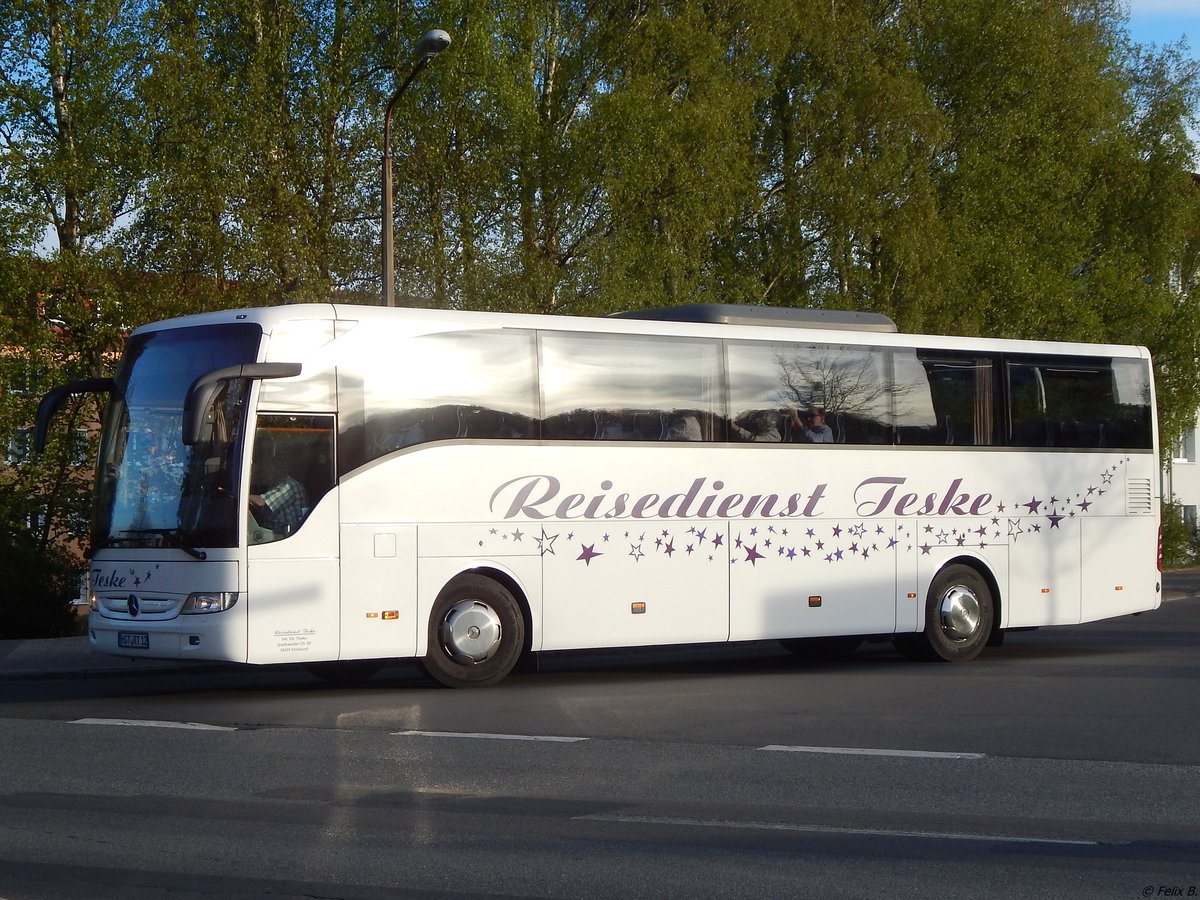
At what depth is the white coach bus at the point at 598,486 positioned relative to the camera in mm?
13758

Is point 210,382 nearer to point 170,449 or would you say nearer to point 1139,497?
point 170,449

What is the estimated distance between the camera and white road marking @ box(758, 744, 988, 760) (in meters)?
10.1

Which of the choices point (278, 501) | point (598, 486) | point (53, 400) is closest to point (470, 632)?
point (598, 486)

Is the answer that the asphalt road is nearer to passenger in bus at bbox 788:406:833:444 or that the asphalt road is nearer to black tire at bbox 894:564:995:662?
black tire at bbox 894:564:995:662

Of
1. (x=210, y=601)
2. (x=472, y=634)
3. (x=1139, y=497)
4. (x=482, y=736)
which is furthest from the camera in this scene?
(x=1139, y=497)

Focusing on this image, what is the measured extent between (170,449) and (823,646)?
8517 mm

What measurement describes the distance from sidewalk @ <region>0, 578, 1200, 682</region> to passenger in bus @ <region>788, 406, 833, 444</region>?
6.45 m

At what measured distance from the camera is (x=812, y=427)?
55.9 feet

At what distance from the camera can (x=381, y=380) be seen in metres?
14.2

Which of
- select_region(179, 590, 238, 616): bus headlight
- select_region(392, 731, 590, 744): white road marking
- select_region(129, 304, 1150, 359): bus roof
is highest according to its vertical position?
select_region(129, 304, 1150, 359): bus roof

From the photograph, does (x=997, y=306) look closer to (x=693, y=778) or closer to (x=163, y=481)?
(x=163, y=481)

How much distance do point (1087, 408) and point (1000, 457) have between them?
4.95 feet

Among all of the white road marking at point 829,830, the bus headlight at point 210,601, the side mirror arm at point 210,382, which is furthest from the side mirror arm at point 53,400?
the white road marking at point 829,830

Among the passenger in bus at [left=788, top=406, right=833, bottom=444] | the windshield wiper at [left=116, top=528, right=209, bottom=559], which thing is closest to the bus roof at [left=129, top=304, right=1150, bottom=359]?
the passenger in bus at [left=788, top=406, right=833, bottom=444]
